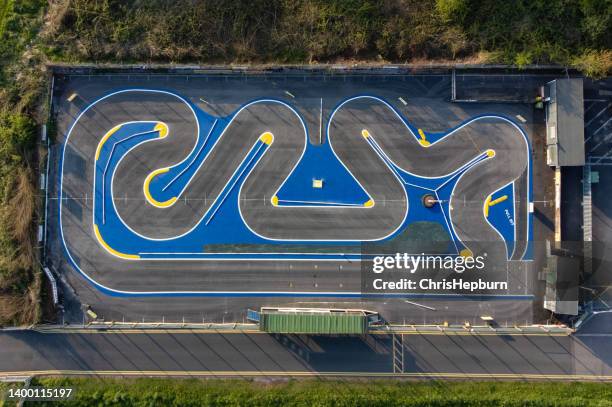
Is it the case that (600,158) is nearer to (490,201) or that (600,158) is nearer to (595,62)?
(595,62)

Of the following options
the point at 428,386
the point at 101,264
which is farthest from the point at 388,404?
the point at 101,264

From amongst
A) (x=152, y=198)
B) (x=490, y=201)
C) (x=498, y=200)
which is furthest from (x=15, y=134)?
(x=498, y=200)

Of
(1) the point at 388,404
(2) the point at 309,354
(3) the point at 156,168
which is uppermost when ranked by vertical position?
(3) the point at 156,168

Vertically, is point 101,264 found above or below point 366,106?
below

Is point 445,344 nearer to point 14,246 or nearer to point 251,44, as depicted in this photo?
point 251,44

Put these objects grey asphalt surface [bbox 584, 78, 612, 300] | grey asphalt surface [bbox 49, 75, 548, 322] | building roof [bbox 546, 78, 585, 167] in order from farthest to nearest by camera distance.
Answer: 1. grey asphalt surface [bbox 584, 78, 612, 300]
2. grey asphalt surface [bbox 49, 75, 548, 322]
3. building roof [bbox 546, 78, 585, 167]

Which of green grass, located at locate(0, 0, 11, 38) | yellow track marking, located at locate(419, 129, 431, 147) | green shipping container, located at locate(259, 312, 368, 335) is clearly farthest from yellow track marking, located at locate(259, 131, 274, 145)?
green grass, located at locate(0, 0, 11, 38)

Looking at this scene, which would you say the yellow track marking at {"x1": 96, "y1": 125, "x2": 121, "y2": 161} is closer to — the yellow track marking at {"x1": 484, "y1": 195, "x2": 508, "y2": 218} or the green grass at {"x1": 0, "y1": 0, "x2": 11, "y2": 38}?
the green grass at {"x1": 0, "y1": 0, "x2": 11, "y2": 38}
